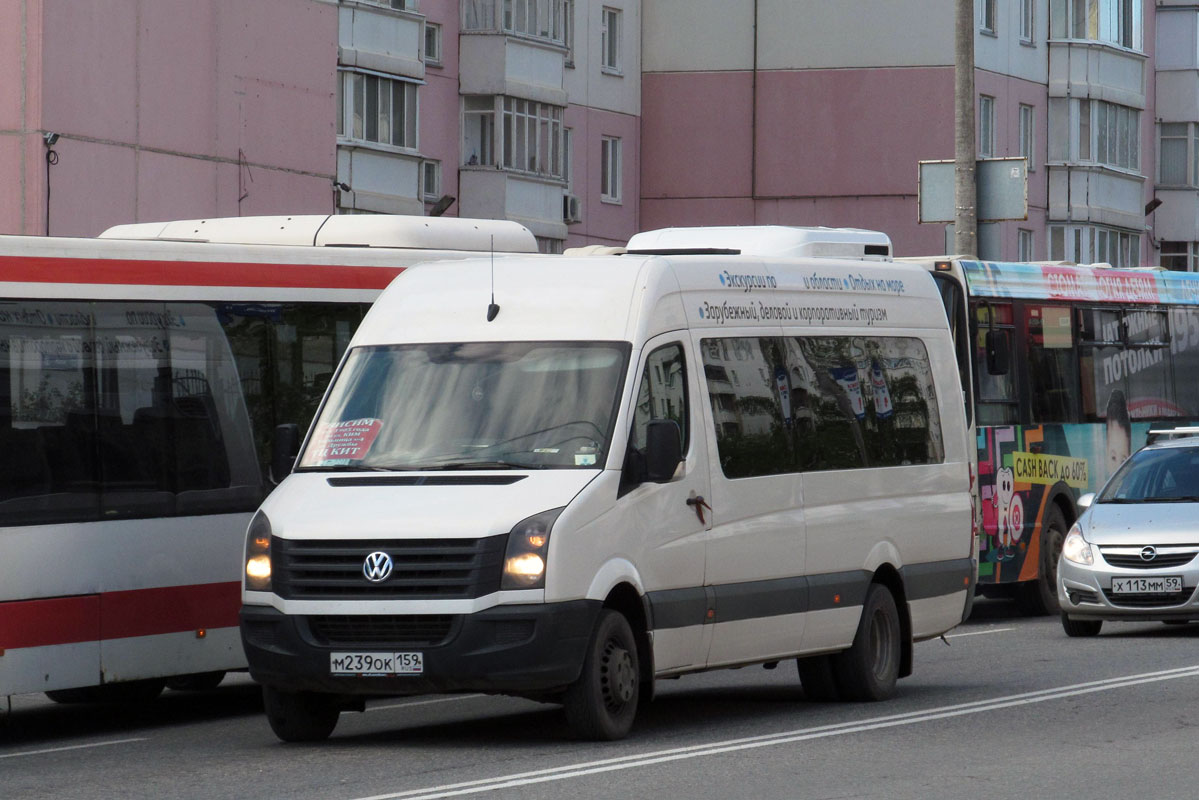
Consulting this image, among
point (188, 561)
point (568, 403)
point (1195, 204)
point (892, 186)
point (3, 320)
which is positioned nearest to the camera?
point (568, 403)

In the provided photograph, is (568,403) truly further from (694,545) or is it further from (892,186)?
(892,186)

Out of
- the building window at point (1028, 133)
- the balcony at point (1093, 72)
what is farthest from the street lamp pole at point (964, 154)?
the balcony at point (1093, 72)

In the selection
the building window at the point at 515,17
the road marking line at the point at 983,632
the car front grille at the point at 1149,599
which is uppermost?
the building window at the point at 515,17

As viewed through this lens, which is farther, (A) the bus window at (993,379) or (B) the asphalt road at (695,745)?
(A) the bus window at (993,379)

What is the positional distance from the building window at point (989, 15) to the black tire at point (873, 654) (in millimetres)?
41420

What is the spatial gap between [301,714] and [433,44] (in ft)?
120

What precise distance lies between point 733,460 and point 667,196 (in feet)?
139

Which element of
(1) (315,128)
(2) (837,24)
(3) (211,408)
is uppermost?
(2) (837,24)

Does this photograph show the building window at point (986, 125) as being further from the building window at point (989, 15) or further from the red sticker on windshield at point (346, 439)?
the red sticker on windshield at point (346, 439)

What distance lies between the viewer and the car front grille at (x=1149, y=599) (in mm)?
18578

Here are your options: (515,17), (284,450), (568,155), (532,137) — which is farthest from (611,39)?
(284,450)

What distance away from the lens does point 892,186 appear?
53.2 metres

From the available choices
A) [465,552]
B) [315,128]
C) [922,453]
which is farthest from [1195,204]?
[465,552]

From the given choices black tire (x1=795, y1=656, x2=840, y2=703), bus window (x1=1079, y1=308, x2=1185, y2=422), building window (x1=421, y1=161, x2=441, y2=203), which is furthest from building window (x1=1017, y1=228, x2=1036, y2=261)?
black tire (x1=795, y1=656, x2=840, y2=703)
